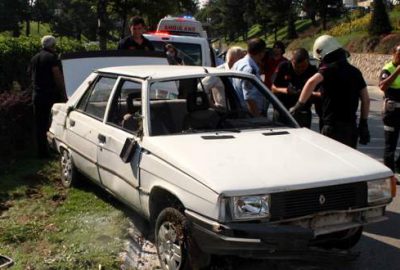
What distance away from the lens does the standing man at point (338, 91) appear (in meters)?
5.81

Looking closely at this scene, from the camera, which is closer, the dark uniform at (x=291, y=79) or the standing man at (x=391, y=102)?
the dark uniform at (x=291, y=79)

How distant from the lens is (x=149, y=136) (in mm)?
4824

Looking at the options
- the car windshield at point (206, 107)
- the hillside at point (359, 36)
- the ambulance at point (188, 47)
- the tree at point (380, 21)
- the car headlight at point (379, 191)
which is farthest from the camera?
the tree at point (380, 21)

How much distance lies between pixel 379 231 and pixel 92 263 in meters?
2.82

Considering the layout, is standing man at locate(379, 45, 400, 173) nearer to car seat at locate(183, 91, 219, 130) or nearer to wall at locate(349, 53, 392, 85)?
car seat at locate(183, 91, 219, 130)

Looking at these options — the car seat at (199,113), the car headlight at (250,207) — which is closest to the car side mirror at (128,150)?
the car seat at (199,113)

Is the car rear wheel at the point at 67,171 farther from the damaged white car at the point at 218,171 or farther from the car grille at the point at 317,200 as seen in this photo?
the car grille at the point at 317,200

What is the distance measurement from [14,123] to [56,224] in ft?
11.8

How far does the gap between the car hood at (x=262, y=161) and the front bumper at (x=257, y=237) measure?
0.24 metres

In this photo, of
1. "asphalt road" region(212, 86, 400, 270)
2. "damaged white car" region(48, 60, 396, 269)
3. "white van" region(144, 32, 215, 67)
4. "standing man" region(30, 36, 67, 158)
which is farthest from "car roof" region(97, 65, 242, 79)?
"white van" region(144, 32, 215, 67)

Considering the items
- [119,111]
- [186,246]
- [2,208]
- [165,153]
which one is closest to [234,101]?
[119,111]

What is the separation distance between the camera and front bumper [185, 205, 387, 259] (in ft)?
12.3

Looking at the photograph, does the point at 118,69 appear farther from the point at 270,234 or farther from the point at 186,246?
the point at 270,234

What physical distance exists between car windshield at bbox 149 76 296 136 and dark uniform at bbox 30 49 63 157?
337 centimetres
